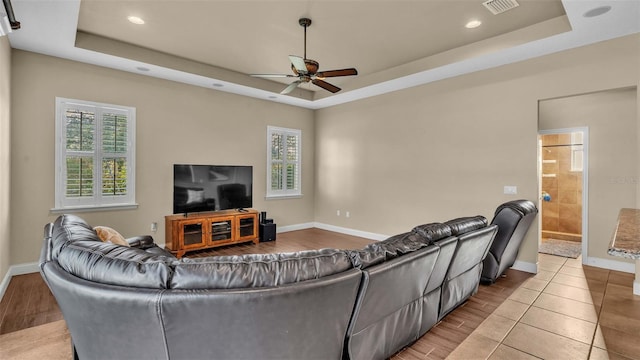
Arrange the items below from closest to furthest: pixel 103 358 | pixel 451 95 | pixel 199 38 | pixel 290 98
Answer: pixel 103 358 → pixel 199 38 → pixel 451 95 → pixel 290 98

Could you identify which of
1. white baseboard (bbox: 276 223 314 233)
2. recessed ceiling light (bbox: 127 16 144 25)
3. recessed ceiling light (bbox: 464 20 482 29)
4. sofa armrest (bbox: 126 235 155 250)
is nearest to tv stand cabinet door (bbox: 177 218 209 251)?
sofa armrest (bbox: 126 235 155 250)

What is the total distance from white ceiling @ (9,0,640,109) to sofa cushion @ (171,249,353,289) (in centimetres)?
275

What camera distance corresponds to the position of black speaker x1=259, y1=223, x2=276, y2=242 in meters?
5.87

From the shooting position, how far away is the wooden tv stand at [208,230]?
Answer: 4.78 meters

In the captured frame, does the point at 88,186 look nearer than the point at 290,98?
Yes

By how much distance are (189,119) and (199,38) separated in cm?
175

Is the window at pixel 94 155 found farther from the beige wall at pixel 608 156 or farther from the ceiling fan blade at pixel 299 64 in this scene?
the beige wall at pixel 608 156

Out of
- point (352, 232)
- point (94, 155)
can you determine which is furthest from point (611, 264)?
point (94, 155)

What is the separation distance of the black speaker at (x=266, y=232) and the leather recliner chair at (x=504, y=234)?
3671mm

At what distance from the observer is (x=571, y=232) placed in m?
5.83

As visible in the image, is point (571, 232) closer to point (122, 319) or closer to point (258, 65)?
point (258, 65)

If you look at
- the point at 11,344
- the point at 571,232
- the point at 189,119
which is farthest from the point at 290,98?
the point at 571,232

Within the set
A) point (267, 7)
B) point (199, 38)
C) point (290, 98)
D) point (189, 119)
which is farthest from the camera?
point (290, 98)

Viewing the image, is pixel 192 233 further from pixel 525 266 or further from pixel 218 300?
pixel 525 266
